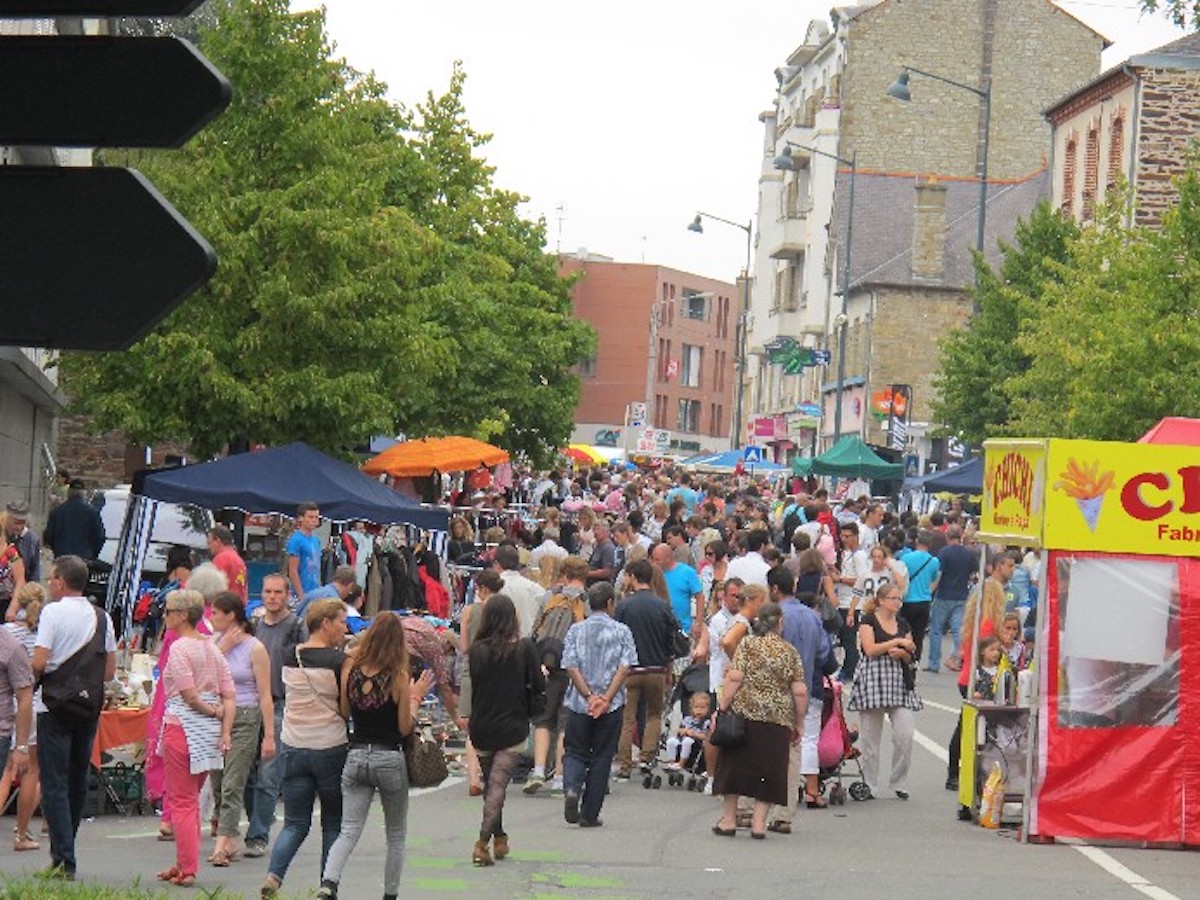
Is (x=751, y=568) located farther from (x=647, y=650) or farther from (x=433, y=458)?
(x=433, y=458)

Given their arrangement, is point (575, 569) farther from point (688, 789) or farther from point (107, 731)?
point (107, 731)

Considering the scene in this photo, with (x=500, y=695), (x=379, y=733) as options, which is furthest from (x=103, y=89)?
(x=500, y=695)

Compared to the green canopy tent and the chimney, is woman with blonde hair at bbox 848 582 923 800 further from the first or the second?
the chimney

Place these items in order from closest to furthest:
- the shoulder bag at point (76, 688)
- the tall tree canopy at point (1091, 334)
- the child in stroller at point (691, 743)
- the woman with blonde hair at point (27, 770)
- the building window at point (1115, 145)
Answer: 1. the shoulder bag at point (76, 688)
2. the woman with blonde hair at point (27, 770)
3. the child in stroller at point (691, 743)
4. the tall tree canopy at point (1091, 334)
5. the building window at point (1115, 145)

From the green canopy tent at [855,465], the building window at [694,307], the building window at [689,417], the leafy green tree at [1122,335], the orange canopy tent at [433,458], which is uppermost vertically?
the building window at [694,307]

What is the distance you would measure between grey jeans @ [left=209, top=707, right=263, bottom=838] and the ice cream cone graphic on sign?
5.33 m

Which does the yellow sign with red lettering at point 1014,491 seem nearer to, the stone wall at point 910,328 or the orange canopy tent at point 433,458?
the orange canopy tent at point 433,458

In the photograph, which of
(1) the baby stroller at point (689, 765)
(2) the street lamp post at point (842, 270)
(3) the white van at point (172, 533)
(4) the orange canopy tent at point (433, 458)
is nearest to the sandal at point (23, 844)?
(1) the baby stroller at point (689, 765)

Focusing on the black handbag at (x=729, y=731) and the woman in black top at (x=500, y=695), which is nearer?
the woman in black top at (x=500, y=695)

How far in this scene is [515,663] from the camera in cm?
1361

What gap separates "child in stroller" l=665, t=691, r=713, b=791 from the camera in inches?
693

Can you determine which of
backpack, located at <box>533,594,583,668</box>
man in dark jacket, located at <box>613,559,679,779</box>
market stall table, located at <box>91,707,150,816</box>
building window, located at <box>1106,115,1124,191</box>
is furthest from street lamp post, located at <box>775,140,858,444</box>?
market stall table, located at <box>91,707,150,816</box>

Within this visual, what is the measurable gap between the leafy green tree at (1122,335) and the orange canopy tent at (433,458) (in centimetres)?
948

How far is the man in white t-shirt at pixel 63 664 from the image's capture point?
41.1 ft
